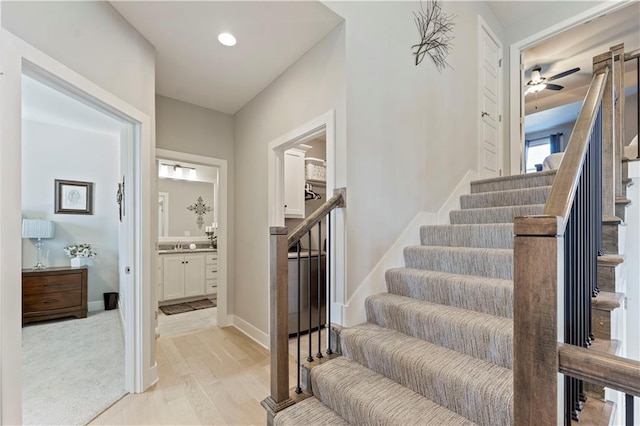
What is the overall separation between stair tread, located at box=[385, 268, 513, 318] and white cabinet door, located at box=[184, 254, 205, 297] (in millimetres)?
3940

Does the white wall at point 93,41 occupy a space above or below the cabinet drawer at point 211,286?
above

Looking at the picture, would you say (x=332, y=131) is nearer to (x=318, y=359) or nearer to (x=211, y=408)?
(x=318, y=359)

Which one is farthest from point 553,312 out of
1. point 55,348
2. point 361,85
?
point 55,348

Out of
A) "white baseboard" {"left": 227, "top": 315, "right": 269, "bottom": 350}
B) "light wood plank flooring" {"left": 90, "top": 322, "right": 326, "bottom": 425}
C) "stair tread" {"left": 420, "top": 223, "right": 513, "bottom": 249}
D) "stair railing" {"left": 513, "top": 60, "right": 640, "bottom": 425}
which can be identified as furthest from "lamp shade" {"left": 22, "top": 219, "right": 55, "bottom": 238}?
"stair railing" {"left": 513, "top": 60, "right": 640, "bottom": 425}

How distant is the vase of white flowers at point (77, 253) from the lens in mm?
4129

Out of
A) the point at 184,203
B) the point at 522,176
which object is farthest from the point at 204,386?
the point at 184,203

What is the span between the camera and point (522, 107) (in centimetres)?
391

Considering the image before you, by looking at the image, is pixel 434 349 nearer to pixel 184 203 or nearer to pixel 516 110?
pixel 516 110

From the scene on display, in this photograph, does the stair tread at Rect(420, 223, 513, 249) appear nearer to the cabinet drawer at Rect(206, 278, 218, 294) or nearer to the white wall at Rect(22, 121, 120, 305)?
the cabinet drawer at Rect(206, 278, 218, 294)

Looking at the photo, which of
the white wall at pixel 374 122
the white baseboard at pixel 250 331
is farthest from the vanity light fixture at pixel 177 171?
the white baseboard at pixel 250 331

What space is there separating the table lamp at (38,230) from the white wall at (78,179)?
0.09 meters

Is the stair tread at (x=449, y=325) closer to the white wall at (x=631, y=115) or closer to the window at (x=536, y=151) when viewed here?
the white wall at (x=631, y=115)

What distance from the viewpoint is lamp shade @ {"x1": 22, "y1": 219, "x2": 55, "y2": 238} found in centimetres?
386

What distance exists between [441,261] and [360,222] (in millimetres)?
668
